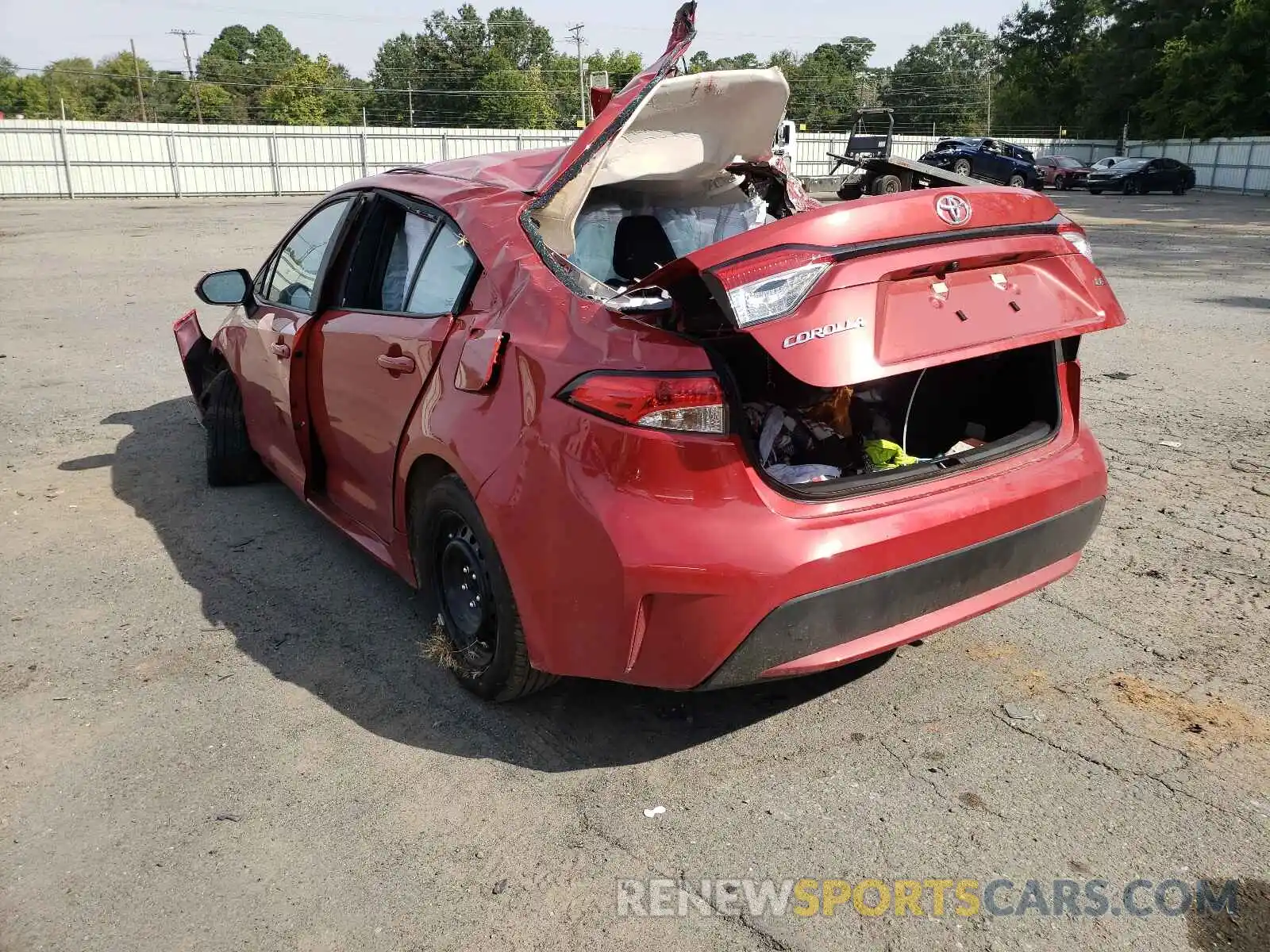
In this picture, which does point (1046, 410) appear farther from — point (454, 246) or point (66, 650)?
point (66, 650)

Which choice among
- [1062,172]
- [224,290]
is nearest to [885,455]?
[224,290]

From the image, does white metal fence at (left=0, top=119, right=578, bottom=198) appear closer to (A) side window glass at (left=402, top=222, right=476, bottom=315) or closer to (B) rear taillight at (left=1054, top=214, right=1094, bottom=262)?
(A) side window glass at (left=402, top=222, right=476, bottom=315)

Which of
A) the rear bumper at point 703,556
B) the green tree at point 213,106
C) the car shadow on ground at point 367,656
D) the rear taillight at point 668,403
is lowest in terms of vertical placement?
the car shadow on ground at point 367,656

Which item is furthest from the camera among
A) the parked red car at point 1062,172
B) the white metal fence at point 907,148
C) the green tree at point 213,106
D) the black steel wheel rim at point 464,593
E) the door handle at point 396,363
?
the green tree at point 213,106

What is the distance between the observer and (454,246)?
10.8 feet

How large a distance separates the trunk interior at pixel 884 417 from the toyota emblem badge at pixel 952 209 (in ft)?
1.87

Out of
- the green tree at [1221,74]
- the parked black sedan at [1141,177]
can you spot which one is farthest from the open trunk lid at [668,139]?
the green tree at [1221,74]

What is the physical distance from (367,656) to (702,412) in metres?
1.75

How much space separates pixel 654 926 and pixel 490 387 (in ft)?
4.81

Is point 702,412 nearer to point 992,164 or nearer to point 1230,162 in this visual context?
point 992,164

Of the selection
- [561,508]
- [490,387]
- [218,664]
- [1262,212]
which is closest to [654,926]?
[561,508]

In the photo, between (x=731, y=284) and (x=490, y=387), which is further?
(x=490, y=387)

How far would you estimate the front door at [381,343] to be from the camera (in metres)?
3.28

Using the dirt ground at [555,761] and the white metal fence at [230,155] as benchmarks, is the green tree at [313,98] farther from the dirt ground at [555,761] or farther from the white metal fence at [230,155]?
the dirt ground at [555,761]
